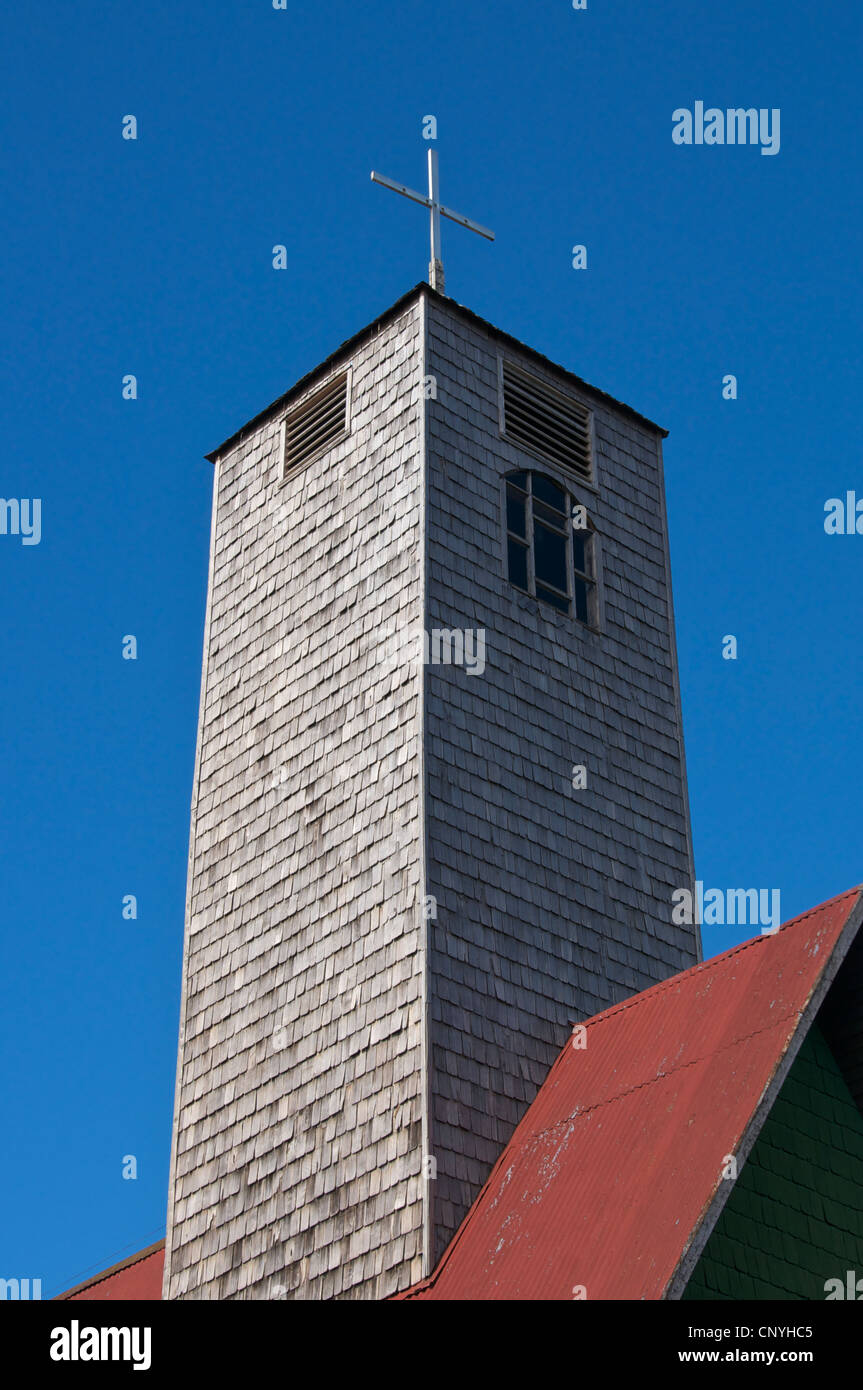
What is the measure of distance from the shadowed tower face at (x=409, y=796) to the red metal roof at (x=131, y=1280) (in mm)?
2767

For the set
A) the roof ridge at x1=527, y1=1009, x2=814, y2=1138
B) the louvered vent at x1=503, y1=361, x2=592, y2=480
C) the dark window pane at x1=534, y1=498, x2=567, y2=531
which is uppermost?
the louvered vent at x1=503, y1=361, x2=592, y2=480

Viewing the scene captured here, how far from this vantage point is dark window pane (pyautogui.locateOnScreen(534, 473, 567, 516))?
72.8ft

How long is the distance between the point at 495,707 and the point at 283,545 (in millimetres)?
4196

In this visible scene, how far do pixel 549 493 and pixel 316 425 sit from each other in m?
3.15

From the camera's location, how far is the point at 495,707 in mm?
19969

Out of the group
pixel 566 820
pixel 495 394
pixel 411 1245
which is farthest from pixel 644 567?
pixel 411 1245

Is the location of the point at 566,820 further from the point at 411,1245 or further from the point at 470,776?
the point at 411,1245

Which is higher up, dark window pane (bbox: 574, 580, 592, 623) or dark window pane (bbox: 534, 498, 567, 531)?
dark window pane (bbox: 534, 498, 567, 531)

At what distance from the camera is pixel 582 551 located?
22406 mm

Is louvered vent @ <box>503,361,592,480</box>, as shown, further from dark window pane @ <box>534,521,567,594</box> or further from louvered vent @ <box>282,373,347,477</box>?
louvered vent @ <box>282,373,347,477</box>

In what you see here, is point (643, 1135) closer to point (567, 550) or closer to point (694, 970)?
point (694, 970)

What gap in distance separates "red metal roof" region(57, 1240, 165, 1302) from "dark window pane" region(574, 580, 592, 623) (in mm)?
9157

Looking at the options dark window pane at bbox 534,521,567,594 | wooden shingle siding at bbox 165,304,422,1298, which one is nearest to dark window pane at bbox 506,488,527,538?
dark window pane at bbox 534,521,567,594

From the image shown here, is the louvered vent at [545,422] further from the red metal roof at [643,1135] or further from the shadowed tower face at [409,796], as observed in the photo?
the red metal roof at [643,1135]
